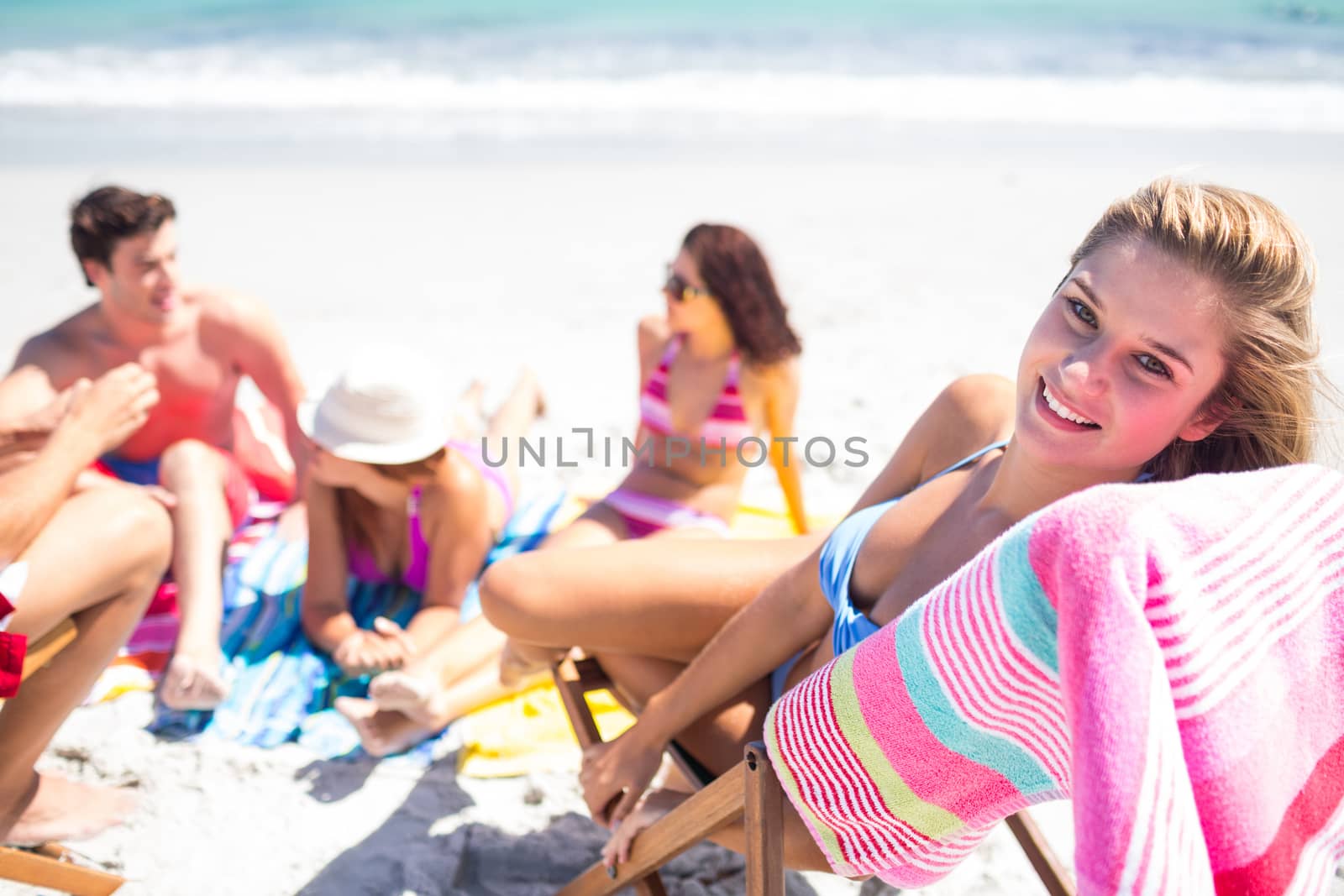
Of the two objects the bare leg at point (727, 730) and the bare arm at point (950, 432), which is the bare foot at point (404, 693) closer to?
the bare leg at point (727, 730)

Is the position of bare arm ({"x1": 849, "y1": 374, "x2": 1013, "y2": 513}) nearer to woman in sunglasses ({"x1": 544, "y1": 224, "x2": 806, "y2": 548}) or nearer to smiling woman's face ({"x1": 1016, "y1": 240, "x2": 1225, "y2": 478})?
smiling woman's face ({"x1": 1016, "y1": 240, "x2": 1225, "y2": 478})

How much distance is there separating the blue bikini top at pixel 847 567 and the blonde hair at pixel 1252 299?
1.63 ft

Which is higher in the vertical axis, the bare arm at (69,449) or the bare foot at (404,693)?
the bare arm at (69,449)

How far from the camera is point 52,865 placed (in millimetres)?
1981

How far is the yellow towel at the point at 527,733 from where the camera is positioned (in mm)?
2705

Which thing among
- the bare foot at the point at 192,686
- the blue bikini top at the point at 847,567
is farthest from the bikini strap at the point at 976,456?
the bare foot at the point at 192,686

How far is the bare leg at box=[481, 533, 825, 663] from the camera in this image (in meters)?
2.10

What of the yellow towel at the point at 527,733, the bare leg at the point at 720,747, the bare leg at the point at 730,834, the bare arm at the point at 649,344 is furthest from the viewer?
the bare arm at the point at 649,344

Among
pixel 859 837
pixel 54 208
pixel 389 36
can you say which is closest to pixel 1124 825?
pixel 859 837

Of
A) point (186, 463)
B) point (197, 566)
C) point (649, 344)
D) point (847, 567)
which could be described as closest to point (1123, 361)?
point (847, 567)

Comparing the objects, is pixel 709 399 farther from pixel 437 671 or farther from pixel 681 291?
pixel 437 671

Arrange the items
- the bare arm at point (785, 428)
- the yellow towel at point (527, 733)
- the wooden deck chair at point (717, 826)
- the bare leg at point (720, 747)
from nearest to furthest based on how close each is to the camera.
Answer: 1. the wooden deck chair at point (717, 826)
2. the bare leg at point (720, 747)
3. the yellow towel at point (527, 733)
4. the bare arm at point (785, 428)

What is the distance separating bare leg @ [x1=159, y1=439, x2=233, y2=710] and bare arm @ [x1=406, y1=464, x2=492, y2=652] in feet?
1.79

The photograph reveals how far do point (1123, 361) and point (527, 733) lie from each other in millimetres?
1939
